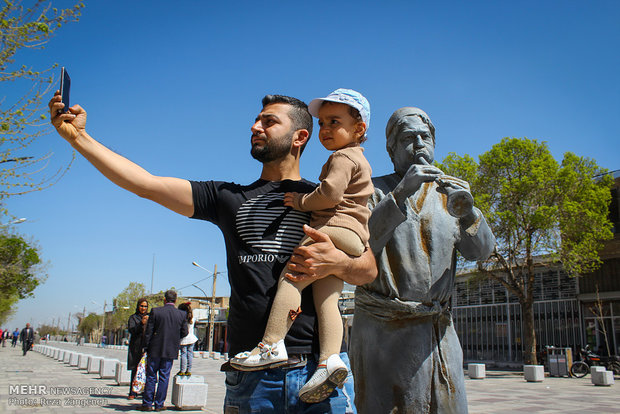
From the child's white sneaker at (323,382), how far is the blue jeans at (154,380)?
710 cm

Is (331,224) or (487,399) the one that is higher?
(331,224)

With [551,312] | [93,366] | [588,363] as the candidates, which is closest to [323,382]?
[93,366]

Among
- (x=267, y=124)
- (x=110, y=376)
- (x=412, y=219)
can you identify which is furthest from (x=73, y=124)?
(x=110, y=376)

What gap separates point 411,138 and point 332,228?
3.58ft

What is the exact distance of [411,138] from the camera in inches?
112

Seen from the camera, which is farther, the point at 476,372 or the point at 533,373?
the point at 476,372

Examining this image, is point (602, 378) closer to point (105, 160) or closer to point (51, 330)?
point (105, 160)

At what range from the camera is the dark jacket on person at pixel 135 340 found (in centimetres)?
915

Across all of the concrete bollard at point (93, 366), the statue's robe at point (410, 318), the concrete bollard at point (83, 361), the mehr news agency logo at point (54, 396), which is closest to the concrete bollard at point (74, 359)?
the concrete bollard at point (83, 361)

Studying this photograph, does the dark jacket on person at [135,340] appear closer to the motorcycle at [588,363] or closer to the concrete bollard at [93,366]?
the concrete bollard at [93,366]

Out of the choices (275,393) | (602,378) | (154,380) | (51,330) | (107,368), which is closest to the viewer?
(275,393)

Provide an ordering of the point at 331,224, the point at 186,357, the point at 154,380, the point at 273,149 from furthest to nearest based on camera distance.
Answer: the point at 186,357 → the point at 154,380 → the point at 273,149 → the point at 331,224

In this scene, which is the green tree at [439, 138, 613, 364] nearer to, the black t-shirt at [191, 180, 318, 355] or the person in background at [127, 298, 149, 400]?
the person in background at [127, 298, 149, 400]

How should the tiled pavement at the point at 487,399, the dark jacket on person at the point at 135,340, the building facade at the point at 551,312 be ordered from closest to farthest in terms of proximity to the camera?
the tiled pavement at the point at 487,399 < the dark jacket on person at the point at 135,340 < the building facade at the point at 551,312
